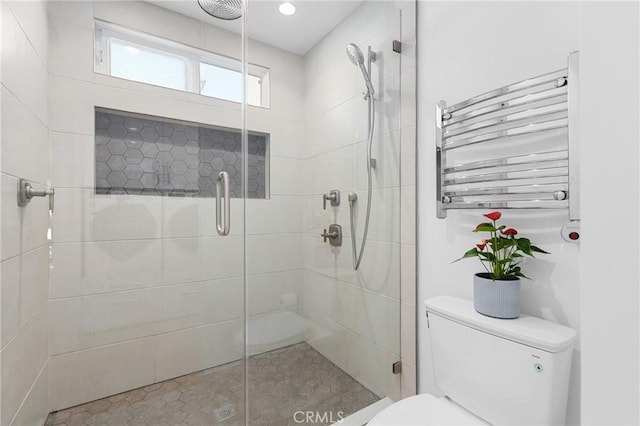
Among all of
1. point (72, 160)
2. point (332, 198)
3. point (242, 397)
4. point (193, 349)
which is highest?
point (72, 160)

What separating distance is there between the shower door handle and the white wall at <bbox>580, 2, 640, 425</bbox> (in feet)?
4.63

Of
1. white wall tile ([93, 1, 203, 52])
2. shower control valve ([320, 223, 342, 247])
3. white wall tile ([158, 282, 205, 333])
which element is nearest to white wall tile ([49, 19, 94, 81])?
white wall tile ([93, 1, 203, 52])

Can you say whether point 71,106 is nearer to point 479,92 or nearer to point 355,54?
point 355,54

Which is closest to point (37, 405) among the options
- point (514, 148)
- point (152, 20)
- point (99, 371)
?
point (99, 371)

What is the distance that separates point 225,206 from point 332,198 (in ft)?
1.66

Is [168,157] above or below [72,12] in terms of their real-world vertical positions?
below

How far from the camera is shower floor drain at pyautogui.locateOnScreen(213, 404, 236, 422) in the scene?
4.69 ft

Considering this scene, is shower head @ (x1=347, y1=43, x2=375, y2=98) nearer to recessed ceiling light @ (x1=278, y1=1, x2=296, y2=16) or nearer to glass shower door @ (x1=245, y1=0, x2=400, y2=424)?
glass shower door @ (x1=245, y1=0, x2=400, y2=424)

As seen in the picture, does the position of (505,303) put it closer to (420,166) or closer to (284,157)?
(420,166)

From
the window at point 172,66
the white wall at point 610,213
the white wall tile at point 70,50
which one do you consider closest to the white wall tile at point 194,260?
the window at point 172,66

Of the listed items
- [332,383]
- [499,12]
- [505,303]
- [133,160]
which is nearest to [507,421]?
[505,303]

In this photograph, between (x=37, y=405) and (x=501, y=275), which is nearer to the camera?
(x=501, y=275)

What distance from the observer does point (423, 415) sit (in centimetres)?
103

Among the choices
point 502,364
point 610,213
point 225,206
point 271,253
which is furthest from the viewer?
point 225,206
